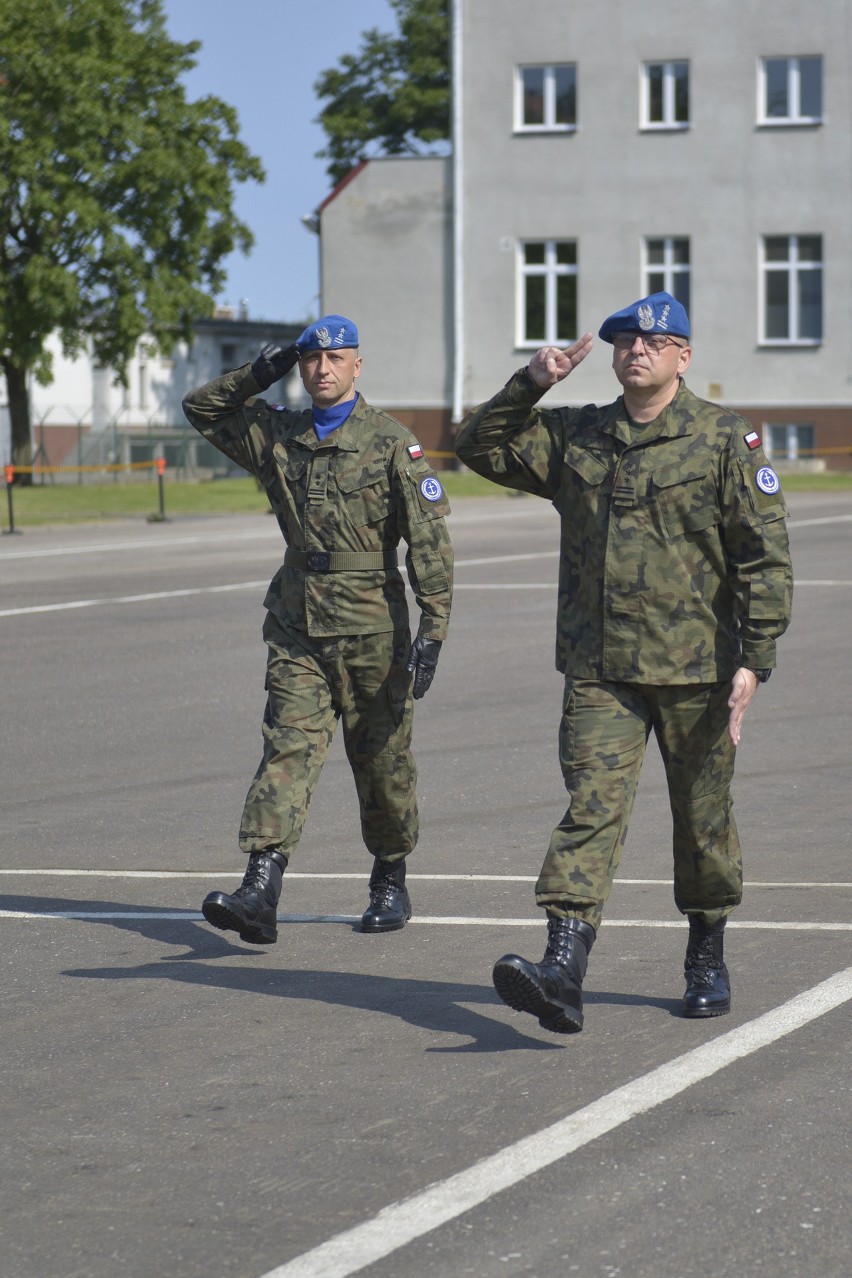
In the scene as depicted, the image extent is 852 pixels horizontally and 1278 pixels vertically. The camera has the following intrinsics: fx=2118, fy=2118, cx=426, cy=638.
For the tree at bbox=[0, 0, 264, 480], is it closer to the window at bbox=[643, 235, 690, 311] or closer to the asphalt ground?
the window at bbox=[643, 235, 690, 311]

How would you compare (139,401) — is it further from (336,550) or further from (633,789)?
(633,789)

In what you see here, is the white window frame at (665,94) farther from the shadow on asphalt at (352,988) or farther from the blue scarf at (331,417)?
the shadow on asphalt at (352,988)

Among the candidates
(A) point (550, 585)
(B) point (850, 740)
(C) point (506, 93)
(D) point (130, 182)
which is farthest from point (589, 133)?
(B) point (850, 740)

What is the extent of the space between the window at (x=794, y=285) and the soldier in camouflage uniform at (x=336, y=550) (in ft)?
137

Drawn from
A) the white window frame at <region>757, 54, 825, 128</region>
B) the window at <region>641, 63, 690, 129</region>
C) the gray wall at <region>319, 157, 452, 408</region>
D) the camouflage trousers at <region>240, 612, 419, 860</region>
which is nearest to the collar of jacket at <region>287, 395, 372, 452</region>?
the camouflage trousers at <region>240, 612, 419, 860</region>

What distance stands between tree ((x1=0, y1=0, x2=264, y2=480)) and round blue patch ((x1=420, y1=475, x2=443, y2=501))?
4002cm

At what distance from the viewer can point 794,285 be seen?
4728 cm

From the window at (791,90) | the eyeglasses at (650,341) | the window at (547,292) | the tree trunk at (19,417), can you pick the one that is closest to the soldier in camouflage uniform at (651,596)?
the eyeglasses at (650,341)

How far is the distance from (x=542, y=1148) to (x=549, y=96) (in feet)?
150

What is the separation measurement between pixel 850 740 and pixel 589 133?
38720 mm

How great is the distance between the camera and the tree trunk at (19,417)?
48438 millimetres

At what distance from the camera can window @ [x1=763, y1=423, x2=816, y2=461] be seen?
156 feet

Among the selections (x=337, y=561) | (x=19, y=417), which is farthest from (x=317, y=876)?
(x=19, y=417)

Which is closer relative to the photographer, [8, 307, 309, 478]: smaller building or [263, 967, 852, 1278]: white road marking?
[263, 967, 852, 1278]: white road marking
